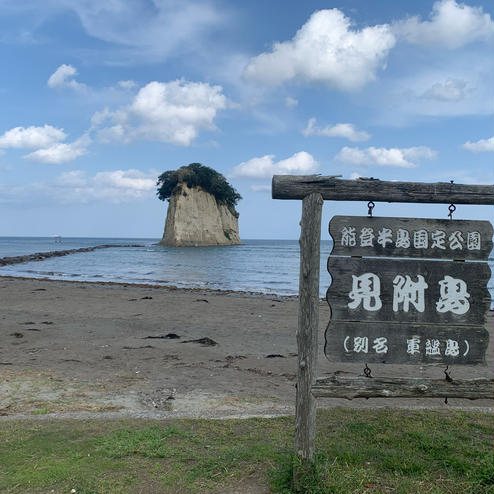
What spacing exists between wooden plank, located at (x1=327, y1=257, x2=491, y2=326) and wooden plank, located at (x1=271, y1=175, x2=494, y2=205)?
1.66 feet

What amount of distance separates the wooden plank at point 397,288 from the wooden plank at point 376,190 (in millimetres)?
506

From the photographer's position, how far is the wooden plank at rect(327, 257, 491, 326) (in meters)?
3.67

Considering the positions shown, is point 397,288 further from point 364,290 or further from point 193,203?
point 193,203

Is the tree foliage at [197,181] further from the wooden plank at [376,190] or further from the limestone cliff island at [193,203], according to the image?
the wooden plank at [376,190]

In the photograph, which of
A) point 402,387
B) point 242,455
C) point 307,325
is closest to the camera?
point 307,325

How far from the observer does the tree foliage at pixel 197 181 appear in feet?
255

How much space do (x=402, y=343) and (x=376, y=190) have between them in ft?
4.04

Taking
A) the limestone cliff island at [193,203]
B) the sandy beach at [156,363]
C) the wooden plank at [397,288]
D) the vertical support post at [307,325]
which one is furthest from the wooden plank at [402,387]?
the limestone cliff island at [193,203]

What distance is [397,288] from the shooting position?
12.0 ft

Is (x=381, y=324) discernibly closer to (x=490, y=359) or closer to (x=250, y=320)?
(x=490, y=359)

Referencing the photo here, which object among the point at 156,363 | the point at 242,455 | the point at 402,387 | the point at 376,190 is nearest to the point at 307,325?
the point at 402,387

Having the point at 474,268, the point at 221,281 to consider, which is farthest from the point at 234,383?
the point at 221,281

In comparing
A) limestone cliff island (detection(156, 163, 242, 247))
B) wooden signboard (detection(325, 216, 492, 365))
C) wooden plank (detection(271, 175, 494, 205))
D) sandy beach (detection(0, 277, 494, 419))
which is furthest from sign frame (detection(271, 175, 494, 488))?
limestone cliff island (detection(156, 163, 242, 247))

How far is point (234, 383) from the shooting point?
22.0ft
